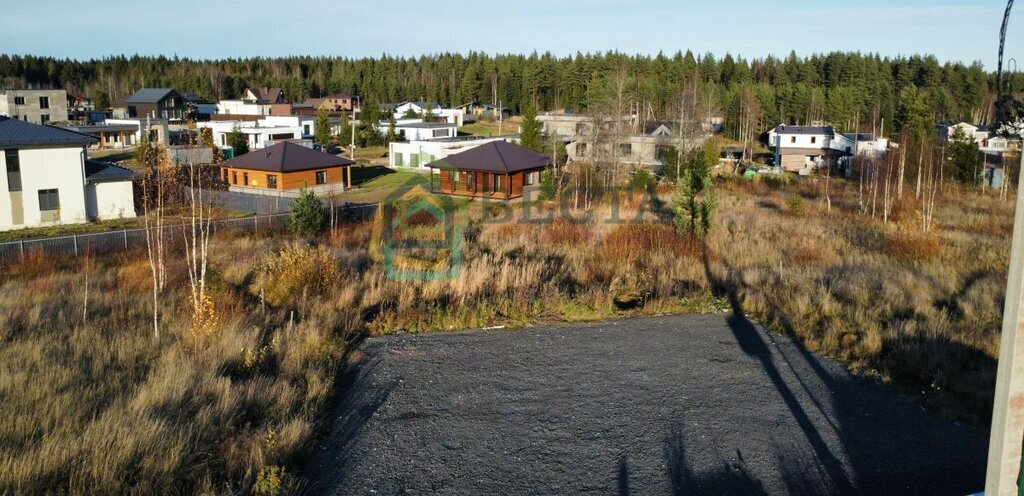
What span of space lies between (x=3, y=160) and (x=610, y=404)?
24.0 metres

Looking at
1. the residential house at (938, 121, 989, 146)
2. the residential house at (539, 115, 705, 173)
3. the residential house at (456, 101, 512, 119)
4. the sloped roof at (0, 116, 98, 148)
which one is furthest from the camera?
the residential house at (456, 101, 512, 119)

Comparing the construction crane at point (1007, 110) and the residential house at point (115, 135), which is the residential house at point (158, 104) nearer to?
the residential house at point (115, 135)

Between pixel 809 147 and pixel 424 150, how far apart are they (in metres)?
23.3

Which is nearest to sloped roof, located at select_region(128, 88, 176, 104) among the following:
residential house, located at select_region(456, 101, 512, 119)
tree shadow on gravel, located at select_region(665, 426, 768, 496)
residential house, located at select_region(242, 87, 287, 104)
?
residential house, located at select_region(242, 87, 287, 104)

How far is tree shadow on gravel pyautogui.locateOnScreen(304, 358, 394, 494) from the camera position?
200 inches

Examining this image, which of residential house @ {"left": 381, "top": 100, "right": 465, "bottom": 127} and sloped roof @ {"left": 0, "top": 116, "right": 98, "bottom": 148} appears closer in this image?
sloped roof @ {"left": 0, "top": 116, "right": 98, "bottom": 148}

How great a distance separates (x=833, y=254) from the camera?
1432 cm

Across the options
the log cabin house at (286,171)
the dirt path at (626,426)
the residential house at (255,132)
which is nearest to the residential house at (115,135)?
the residential house at (255,132)

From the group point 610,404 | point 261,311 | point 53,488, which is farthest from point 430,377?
point 53,488

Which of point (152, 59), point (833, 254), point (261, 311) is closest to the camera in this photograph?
point (261, 311)

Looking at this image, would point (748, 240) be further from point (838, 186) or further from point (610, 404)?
point (838, 186)

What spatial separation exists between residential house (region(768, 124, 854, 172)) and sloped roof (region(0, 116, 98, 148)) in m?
36.7

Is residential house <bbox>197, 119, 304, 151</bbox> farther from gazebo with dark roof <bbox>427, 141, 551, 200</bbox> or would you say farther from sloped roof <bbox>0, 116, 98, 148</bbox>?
sloped roof <bbox>0, 116, 98, 148</bbox>

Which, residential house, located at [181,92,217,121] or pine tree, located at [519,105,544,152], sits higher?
residential house, located at [181,92,217,121]
